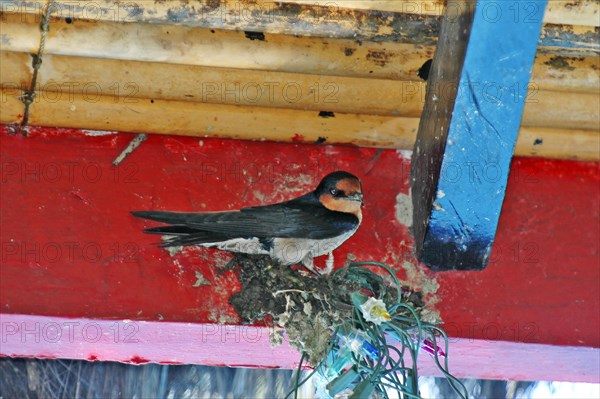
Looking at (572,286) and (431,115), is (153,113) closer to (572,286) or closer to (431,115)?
(431,115)

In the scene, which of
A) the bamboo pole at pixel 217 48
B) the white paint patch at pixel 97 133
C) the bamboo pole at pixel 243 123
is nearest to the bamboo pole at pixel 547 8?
the bamboo pole at pixel 217 48

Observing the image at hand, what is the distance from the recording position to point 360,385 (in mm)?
2389

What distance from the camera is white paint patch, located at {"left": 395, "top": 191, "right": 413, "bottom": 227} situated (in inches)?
122

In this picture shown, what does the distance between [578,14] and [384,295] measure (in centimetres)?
99

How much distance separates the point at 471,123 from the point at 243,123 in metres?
0.90

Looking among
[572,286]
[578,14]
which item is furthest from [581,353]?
[578,14]

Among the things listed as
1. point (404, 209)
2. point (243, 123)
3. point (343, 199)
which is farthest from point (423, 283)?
point (243, 123)

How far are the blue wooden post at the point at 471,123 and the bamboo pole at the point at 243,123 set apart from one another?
0.94 ft

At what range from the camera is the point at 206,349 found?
2820mm

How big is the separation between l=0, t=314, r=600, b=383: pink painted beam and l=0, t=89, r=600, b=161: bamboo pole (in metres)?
0.70

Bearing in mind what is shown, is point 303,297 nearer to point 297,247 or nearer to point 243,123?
point 297,247

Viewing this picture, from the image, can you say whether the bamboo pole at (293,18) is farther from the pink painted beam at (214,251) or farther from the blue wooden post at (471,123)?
the pink painted beam at (214,251)

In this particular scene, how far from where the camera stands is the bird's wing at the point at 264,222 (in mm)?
2826

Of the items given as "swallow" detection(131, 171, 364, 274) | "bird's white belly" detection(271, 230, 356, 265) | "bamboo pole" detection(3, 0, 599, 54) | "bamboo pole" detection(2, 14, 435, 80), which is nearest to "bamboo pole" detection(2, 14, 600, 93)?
"bamboo pole" detection(2, 14, 435, 80)
